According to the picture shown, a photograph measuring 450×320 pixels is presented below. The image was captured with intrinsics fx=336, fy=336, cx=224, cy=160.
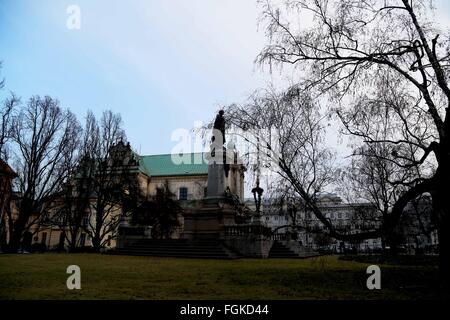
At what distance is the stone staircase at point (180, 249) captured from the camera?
67.1ft

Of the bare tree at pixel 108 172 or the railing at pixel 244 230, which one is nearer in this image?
the railing at pixel 244 230

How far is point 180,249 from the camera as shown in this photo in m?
22.0

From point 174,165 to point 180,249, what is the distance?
53.7 m

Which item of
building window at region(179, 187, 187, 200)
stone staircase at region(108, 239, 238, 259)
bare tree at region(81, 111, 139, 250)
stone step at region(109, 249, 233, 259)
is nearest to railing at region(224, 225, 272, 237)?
stone staircase at region(108, 239, 238, 259)

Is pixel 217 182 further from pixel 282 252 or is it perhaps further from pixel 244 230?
pixel 282 252

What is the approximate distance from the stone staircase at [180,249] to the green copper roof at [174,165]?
150 feet

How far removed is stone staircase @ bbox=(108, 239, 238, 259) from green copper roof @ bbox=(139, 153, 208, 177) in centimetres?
4570

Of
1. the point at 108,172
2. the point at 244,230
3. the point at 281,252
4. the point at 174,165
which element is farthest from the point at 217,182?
the point at 174,165

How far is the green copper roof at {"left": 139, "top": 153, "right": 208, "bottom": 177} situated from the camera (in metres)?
71.9

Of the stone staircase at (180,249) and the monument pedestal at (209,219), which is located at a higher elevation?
the monument pedestal at (209,219)

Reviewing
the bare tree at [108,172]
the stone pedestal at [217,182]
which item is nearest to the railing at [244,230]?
the stone pedestal at [217,182]

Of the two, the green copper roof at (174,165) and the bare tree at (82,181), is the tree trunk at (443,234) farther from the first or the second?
the green copper roof at (174,165)

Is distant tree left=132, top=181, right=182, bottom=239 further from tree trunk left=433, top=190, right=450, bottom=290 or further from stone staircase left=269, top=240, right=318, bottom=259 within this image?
tree trunk left=433, top=190, right=450, bottom=290
